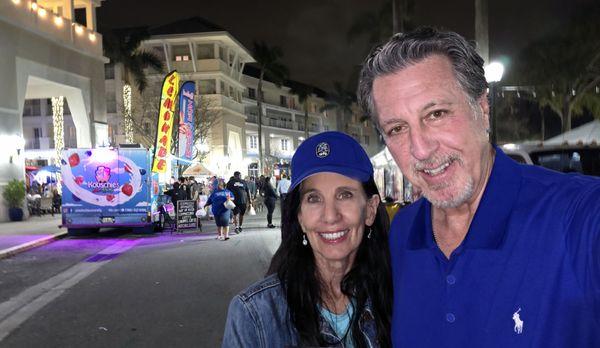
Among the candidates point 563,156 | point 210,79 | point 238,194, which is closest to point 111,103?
point 210,79

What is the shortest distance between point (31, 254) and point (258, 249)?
6078mm

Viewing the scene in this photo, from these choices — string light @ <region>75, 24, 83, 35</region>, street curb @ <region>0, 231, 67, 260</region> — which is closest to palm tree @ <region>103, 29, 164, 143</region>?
string light @ <region>75, 24, 83, 35</region>

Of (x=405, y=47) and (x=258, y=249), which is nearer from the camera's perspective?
(x=405, y=47)

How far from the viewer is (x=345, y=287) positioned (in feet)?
7.02

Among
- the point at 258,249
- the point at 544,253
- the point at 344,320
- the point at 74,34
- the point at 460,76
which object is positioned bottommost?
the point at 258,249

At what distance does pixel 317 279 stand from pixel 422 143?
866 millimetres

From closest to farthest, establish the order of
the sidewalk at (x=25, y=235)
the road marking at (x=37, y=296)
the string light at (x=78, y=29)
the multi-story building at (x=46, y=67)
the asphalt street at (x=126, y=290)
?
the asphalt street at (x=126, y=290) < the road marking at (x=37, y=296) < the sidewalk at (x=25, y=235) < the multi-story building at (x=46, y=67) < the string light at (x=78, y=29)

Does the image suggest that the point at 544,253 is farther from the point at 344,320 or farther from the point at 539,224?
the point at 344,320

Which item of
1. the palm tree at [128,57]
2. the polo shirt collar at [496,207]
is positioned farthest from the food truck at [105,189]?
the palm tree at [128,57]

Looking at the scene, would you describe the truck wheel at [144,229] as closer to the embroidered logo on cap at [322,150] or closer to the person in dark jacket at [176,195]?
the person in dark jacket at [176,195]

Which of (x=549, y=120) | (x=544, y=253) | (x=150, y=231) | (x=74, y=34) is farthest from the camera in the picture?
(x=549, y=120)

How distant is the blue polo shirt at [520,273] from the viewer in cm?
131

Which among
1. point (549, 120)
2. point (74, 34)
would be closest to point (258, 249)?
point (74, 34)

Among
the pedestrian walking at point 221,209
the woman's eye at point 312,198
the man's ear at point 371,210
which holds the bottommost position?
the pedestrian walking at point 221,209
